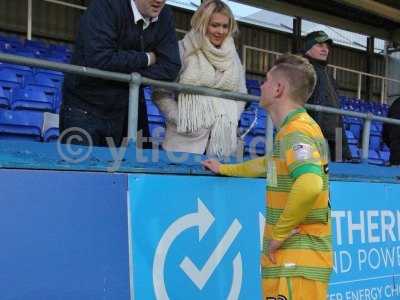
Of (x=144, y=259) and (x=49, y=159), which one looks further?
(x=144, y=259)

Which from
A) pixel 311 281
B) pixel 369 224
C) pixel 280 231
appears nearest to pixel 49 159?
pixel 280 231

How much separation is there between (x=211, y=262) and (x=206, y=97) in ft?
2.96

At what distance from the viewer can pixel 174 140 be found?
327 centimetres

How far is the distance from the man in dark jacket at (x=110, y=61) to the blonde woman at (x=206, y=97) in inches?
6.4

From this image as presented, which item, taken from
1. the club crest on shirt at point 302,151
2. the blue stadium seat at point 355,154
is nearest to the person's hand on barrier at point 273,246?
the club crest on shirt at point 302,151

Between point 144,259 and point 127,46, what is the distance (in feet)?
3.70

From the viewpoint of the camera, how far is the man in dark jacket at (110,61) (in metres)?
2.87

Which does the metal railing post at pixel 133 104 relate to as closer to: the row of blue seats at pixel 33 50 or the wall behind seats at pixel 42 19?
the row of blue seats at pixel 33 50

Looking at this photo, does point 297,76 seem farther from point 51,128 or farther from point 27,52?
point 27,52

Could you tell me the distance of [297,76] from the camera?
2.38m

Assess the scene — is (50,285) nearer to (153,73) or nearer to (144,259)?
(144,259)

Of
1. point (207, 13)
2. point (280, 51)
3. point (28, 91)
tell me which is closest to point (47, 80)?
point (28, 91)

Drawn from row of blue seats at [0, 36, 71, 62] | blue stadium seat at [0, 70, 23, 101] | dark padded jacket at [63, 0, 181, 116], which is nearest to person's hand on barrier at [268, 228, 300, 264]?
dark padded jacket at [63, 0, 181, 116]

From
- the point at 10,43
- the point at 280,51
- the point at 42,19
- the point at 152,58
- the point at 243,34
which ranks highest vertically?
the point at 243,34
